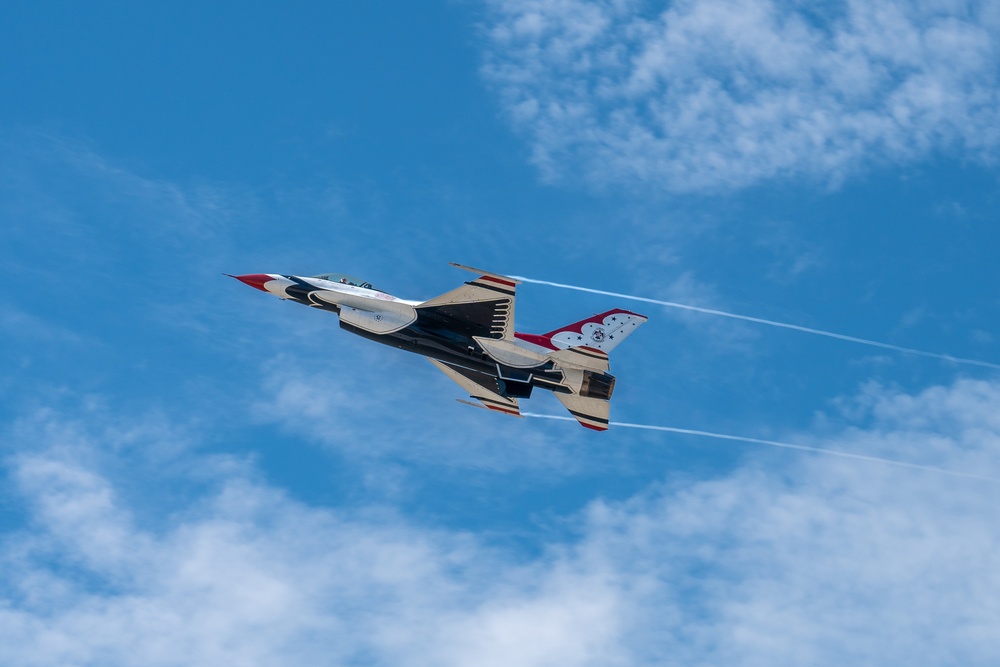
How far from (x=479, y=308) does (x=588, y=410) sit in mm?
7740

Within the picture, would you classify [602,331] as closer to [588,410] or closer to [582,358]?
[582,358]

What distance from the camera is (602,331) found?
6122 cm

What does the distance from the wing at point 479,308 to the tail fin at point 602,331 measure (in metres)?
2.35

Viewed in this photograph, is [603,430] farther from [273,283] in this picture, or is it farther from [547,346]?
[273,283]

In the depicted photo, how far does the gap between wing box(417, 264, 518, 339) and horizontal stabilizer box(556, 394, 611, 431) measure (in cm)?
453

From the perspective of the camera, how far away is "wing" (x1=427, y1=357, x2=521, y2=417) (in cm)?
6469

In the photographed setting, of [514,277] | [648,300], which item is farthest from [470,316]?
[648,300]

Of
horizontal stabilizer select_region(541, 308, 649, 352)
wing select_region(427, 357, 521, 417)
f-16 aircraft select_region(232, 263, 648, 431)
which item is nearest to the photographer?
f-16 aircraft select_region(232, 263, 648, 431)

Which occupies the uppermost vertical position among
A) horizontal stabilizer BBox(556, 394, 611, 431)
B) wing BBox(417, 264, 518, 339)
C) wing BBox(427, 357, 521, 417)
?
wing BBox(417, 264, 518, 339)

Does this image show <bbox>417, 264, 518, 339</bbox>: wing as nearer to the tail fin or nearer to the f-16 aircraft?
the f-16 aircraft

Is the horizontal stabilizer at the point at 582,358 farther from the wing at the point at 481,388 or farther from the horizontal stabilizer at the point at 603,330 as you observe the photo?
the wing at the point at 481,388

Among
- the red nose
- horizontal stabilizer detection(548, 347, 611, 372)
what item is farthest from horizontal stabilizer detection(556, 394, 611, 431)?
the red nose

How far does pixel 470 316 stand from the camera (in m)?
59.9

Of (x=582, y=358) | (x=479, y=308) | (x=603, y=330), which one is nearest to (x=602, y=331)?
(x=603, y=330)
